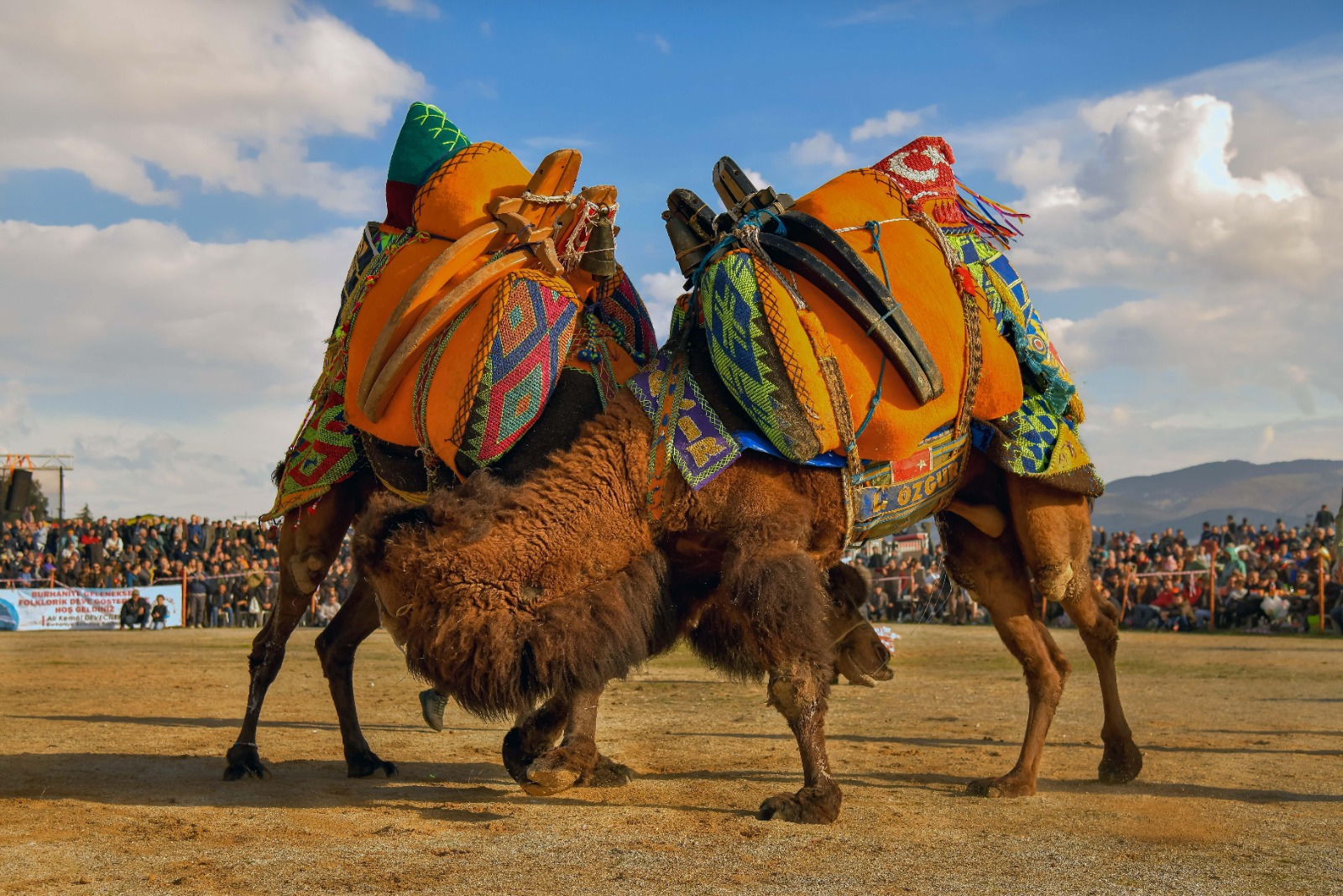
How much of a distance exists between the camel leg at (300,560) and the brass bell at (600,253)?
6.03 ft

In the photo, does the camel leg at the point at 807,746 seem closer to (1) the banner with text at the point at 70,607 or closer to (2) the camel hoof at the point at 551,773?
(2) the camel hoof at the point at 551,773

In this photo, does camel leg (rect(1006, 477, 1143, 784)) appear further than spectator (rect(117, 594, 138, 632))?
No

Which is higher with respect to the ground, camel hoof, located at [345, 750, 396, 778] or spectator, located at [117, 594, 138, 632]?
camel hoof, located at [345, 750, 396, 778]

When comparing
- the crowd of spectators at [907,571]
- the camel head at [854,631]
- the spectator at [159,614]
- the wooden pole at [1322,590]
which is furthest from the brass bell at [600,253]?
the spectator at [159,614]

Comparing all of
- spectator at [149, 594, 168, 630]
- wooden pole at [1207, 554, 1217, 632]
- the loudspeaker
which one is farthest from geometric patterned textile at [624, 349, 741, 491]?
the loudspeaker

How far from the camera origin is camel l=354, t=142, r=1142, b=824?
4770 millimetres

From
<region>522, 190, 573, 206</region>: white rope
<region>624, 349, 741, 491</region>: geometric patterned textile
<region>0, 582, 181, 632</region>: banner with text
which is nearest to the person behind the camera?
<region>624, 349, 741, 491</region>: geometric patterned textile

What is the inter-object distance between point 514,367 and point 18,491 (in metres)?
34.3

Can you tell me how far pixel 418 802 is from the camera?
5.68 metres

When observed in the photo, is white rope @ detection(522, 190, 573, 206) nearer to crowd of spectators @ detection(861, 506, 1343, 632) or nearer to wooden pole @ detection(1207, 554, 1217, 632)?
crowd of spectators @ detection(861, 506, 1343, 632)

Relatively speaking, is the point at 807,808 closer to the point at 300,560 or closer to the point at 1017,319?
the point at 1017,319

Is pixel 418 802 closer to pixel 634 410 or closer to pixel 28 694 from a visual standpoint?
pixel 634 410

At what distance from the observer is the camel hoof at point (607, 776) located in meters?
6.09

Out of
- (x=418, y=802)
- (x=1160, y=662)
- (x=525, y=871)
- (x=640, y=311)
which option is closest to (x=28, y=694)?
(x=418, y=802)
